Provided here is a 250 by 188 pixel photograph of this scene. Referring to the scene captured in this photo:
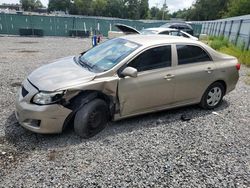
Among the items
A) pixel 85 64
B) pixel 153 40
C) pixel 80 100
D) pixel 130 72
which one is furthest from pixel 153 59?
pixel 80 100

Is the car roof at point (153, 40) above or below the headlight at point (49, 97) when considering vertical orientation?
above

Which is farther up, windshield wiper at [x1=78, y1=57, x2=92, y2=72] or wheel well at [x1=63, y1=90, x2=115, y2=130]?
windshield wiper at [x1=78, y1=57, x2=92, y2=72]

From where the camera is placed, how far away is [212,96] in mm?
4938

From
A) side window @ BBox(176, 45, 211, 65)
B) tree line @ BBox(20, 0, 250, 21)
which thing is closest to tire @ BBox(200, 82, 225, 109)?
side window @ BBox(176, 45, 211, 65)

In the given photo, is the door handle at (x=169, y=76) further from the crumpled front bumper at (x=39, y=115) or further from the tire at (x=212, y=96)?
the crumpled front bumper at (x=39, y=115)

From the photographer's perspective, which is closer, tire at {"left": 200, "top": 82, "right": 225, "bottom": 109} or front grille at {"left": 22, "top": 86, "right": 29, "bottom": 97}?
front grille at {"left": 22, "top": 86, "right": 29, "bottom": 97}

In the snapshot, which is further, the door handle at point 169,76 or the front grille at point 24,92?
the door handle at point 169,76

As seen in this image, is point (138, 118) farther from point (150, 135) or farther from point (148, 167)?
point (148, 167)

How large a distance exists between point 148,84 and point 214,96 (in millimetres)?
1891

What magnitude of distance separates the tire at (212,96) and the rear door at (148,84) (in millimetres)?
969

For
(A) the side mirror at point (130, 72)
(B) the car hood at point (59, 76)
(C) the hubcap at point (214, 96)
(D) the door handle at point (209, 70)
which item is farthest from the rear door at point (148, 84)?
(C) the hubcap at point (214, 96)

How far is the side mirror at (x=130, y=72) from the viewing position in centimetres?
358

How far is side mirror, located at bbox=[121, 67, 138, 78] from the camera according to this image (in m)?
3.58

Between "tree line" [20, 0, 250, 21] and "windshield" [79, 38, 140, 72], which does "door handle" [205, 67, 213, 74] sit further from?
"tree line" [20, 0, 250, 21]
